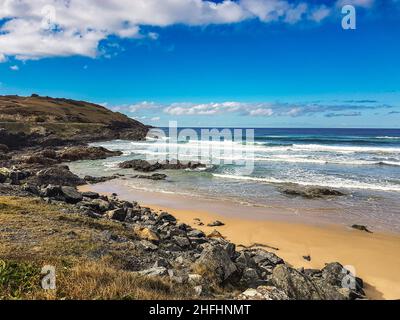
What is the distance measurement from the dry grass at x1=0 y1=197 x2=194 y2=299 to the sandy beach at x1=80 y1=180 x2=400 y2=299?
5.38m

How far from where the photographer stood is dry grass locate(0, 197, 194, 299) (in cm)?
516

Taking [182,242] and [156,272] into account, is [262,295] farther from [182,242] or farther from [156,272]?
[182,242]

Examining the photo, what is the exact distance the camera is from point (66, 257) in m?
7.43

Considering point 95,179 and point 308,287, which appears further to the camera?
point 95,179

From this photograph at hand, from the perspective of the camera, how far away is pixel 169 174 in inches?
1222

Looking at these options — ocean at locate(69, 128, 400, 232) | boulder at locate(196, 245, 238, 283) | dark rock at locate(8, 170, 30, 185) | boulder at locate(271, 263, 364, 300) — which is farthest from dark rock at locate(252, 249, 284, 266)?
dark rock at locate(8, 170, 30, 185)

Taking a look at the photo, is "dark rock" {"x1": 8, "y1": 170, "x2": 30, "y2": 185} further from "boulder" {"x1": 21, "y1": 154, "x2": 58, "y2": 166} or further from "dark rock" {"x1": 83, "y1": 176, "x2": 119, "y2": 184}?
"boulder" {"x1": 21, "y1": 154, "x2": 58, "y2": 166}

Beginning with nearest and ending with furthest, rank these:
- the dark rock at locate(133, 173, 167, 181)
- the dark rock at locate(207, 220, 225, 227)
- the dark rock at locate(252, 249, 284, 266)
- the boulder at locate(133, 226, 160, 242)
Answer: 1. the dark rock at locate(252, 249, 284, 266)
2. the boulder at locate(133, 226, 160, 242)
3. the dark rock at locate(207, 220, 225, 227)
4. the dark rock at locate(133, 173, 167, 181)

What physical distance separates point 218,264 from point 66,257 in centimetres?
323

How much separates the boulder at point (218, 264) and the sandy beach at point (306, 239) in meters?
3.92

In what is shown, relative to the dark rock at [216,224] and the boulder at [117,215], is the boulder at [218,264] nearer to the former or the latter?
the boulder at [117,215]

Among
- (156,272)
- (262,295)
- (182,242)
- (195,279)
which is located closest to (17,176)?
(182,242)
